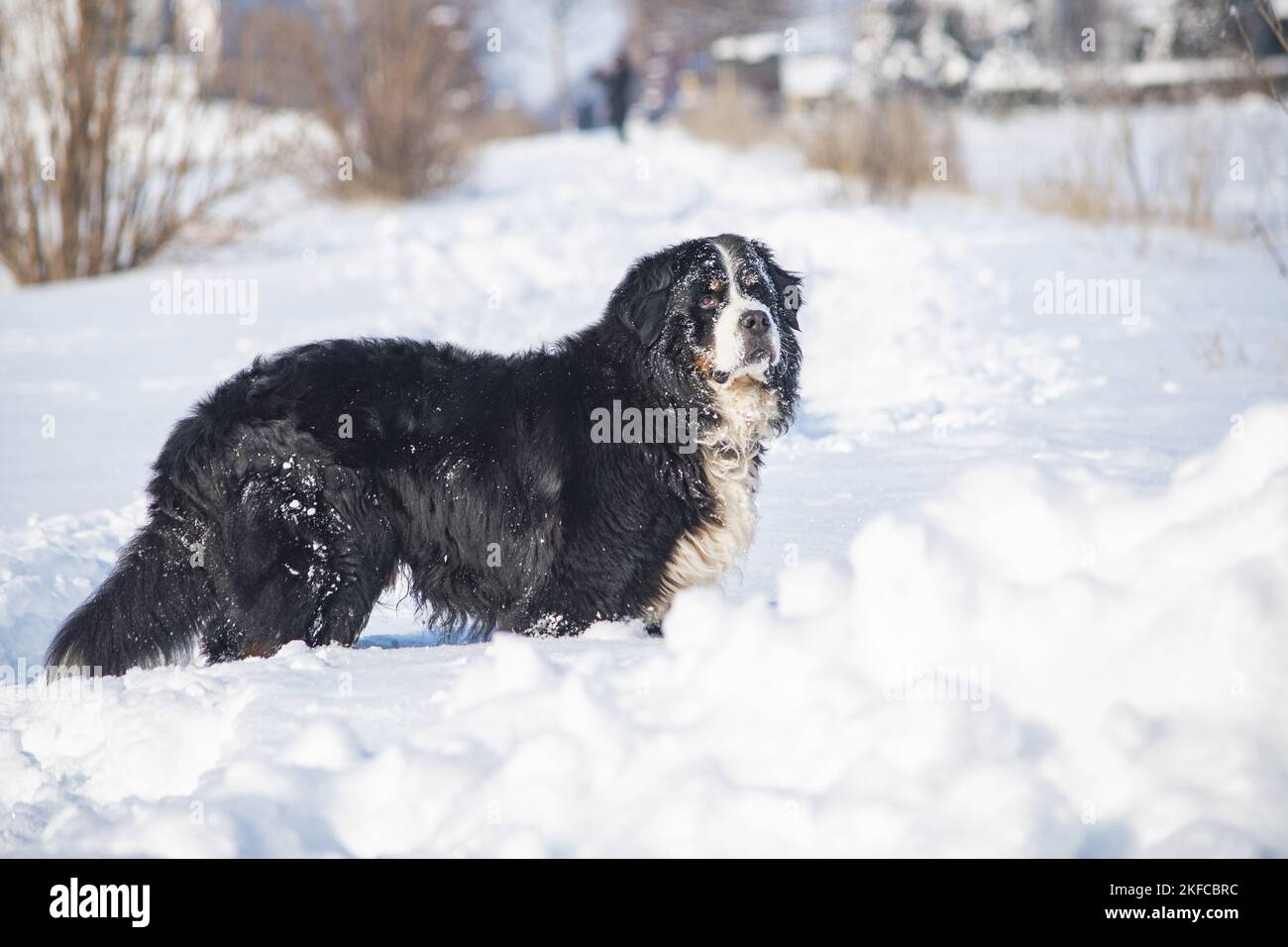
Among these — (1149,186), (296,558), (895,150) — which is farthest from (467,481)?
(895,150)

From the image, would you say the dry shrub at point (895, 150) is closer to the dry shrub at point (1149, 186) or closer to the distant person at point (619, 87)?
the dry shrub at point (1149, 186)

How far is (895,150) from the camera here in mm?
17203

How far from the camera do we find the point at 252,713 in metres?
3.32

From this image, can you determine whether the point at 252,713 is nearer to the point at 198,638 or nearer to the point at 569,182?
the point at 198,638

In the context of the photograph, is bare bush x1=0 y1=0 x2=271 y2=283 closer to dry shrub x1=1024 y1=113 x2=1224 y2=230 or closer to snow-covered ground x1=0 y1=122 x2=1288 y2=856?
snow-covered ground x1=0 y1=122 x2=1288 y2=856

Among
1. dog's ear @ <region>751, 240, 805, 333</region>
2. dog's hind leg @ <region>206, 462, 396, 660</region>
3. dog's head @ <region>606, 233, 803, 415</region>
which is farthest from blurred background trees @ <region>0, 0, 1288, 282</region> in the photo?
dog's hind leg @ <region>206, 462, 396, 660</region>

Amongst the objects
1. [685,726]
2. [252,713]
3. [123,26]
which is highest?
[123,26]

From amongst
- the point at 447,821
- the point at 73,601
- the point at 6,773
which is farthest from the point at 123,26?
the point at 447,821

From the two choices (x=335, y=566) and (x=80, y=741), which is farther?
(x=335, y=566)

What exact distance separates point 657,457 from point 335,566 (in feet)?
3.98

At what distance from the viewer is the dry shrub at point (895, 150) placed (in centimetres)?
1720

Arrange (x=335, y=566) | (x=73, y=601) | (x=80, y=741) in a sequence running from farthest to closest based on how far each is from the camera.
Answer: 1. (x=73, y=601)
2. (x=335, y=566)
3. (x=80, y=741)

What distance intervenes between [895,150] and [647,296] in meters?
13.8

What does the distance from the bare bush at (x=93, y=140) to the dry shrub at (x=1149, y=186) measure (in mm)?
9653
